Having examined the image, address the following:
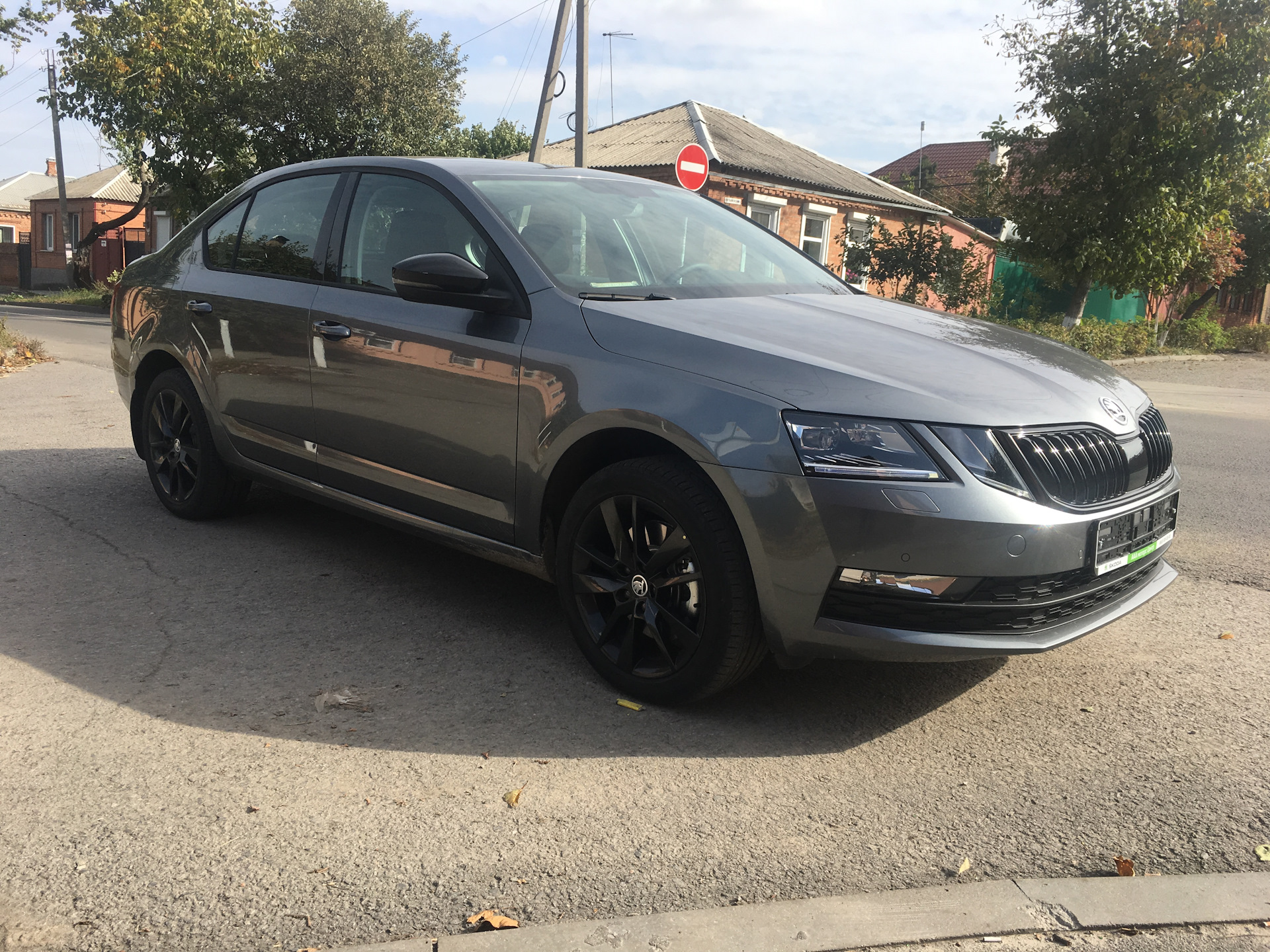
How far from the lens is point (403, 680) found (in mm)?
3674

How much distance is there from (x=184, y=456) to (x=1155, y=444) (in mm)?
4417

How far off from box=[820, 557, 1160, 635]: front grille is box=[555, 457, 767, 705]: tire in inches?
11.2

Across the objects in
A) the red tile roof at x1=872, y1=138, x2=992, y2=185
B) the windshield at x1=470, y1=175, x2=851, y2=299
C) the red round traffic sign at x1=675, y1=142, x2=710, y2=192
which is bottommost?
the windshield at x1=470, y1=175, x2=851, y2=299

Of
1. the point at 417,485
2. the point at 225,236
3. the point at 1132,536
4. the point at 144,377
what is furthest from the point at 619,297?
the point at 144,377

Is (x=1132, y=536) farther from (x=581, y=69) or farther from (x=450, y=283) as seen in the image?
(x=581, y=69)

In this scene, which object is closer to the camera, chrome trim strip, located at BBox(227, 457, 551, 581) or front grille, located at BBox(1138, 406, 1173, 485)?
front grille, located at BBox(1138, 406, 1173, 485)

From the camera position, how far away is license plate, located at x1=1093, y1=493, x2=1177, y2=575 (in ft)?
10.4

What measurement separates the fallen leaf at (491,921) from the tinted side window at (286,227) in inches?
119

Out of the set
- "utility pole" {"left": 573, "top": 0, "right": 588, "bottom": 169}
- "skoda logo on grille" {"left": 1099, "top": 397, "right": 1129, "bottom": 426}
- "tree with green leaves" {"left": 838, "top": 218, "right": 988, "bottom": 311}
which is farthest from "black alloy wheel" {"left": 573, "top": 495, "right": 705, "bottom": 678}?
"tree with green leaves" {"left": 838, "top": 218, "right": 988, "bottom": 311}

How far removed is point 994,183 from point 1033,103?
173 centimetres

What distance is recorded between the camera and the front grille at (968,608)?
3.00 metres

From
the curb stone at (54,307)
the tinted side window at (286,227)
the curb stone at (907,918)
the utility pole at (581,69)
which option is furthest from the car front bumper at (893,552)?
the curb stone at (54,307)

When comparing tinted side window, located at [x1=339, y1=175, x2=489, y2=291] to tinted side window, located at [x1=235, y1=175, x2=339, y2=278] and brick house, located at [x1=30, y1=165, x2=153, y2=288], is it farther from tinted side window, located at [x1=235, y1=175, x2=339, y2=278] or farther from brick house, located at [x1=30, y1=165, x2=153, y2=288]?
brick house, located at [x1=30, y1=165, x2=153, y2=288]

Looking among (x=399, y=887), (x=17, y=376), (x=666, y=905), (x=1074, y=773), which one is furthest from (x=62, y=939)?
(x=17, y=376)
